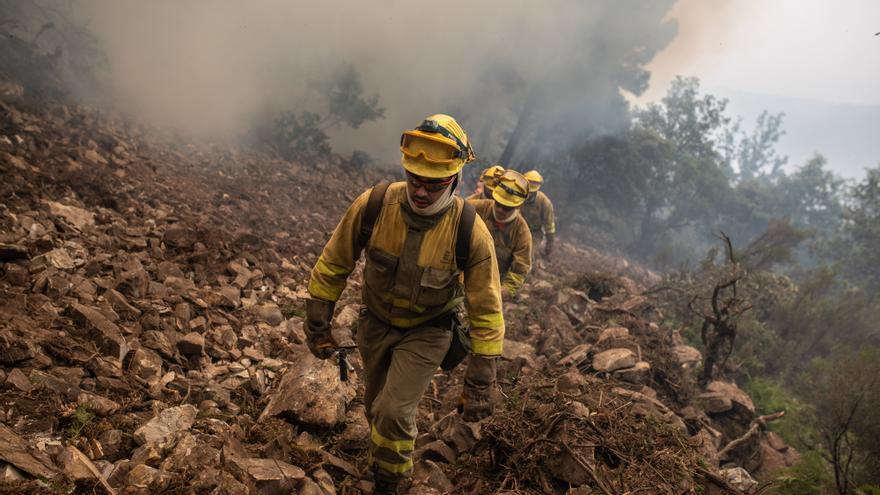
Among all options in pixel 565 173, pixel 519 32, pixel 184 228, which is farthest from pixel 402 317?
pixel 565 173

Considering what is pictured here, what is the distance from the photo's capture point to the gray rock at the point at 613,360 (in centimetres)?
432

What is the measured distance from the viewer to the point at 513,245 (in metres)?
4.66

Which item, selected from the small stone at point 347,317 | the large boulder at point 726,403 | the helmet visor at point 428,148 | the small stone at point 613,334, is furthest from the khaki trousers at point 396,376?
the large boulder at point 726,403

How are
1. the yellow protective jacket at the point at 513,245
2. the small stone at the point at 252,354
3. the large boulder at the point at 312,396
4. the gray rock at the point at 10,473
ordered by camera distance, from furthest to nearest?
1. the yellow protective jacket at the point at 513,245
2. the small stone at the point at 252,354
3. the large boulder at the point at 312,396
4. the gray rock at the point at 10,473

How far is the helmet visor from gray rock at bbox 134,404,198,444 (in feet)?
5.98

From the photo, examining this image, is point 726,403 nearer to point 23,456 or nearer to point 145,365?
point 145,365

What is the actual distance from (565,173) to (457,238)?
20235 millimetres

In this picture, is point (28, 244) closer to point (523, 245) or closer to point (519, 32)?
point (523, 245)

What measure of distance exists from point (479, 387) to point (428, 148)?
1186mm

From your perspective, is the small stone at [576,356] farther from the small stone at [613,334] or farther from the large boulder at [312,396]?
the large boulder at [312,396]

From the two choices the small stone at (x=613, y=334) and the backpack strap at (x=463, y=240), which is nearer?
the backpack strap at (x=463, y=240)

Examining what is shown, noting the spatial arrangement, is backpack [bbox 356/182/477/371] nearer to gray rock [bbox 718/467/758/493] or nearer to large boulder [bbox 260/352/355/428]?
large boulder [bbox 260/352/355/428]

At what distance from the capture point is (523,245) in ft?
15.0

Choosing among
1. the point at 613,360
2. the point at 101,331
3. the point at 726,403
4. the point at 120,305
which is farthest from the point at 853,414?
the point at 120,305
